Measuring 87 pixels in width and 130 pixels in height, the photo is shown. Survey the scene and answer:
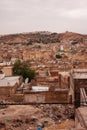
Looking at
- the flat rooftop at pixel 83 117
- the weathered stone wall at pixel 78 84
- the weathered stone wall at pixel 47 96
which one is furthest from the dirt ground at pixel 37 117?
the flat rooftop at pixel 83 117

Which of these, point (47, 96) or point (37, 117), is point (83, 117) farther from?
point (47, 96)

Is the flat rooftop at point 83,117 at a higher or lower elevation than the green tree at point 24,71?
lower

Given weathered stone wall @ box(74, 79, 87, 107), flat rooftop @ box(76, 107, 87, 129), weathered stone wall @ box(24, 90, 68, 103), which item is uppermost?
weathered stone wall @ box(74, 79, 87, 107)

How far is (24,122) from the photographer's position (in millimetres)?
11609

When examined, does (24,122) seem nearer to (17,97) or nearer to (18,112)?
(18,112)

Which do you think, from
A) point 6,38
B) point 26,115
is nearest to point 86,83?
point 26,115

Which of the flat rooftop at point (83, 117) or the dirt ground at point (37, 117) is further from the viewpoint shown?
the dirt ground at point (37, 117)

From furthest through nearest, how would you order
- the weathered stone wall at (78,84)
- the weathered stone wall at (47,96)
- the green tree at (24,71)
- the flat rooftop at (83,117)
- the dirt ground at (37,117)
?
the green tree at (24,71), the weathered stone wall at (47,96), the weathered stone wall at (78,84), the dirt ground at (37,117), the flat rooftop at (83,117)

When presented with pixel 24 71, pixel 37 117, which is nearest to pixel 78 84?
pixel 37 117

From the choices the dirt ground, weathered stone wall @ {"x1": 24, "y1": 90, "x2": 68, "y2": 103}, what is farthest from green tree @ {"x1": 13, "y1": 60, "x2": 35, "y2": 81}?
the dirt ground

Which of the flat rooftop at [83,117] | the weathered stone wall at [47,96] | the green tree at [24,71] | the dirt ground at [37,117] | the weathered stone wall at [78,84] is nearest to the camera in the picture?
the flat rooftop at [83,117]

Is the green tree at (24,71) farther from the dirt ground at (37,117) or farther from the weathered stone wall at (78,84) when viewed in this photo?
the weathered stone wall at (78,84)

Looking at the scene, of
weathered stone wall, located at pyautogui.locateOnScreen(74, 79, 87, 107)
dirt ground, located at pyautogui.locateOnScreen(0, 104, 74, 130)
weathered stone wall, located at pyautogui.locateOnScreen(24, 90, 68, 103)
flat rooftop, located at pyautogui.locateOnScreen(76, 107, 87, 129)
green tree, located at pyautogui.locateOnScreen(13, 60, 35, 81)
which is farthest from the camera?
green tree, located at pyautogui.locateOnScreen(13, 60, 35, 81)

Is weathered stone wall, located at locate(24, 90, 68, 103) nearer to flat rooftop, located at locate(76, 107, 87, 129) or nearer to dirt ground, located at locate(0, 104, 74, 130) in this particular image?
dirt ground, located at locate(0, 104, 74, 130)
